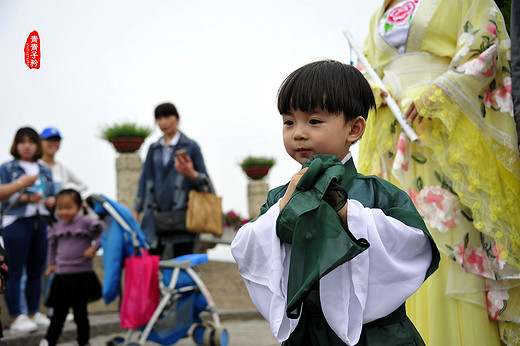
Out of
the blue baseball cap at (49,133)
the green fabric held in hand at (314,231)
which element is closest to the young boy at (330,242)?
the green fabric held in hand at (314,231)

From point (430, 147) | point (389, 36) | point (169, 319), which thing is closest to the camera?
point (430, 147)

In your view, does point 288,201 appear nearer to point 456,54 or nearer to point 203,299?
point 456,54

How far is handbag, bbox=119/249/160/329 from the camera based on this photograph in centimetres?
380

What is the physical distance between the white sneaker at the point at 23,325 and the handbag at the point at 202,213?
1658mm

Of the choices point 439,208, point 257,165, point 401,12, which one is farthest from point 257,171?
point 439,208

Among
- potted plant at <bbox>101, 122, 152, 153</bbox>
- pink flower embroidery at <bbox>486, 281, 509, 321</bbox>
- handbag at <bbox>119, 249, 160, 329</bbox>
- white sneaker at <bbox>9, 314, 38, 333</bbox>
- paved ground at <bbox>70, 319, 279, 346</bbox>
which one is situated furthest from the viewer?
potted plant at <bbox>101, 122, 152, 153</bbox>

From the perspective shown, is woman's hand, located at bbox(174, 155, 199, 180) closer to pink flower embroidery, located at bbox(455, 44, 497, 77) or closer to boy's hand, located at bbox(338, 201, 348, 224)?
pink flower embroidery, located at bbox(455, 44, 497, 77)

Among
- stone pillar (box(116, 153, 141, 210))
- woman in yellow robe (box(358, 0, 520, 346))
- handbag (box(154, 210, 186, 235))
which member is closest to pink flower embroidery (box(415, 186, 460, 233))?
woman in yellow robe (box(358, 0, 520, 346))

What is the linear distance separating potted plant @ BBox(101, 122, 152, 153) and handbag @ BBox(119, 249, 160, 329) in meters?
4.26

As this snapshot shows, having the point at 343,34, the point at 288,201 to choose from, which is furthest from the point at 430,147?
the point at 288,201

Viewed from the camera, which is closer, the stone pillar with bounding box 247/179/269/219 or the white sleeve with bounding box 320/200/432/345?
the white sleeve with bounding box 320/200/432/345

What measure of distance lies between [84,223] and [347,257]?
11.6ft

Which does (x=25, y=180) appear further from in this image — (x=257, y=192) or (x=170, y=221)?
(x=257, y=192)

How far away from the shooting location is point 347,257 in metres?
1.25
